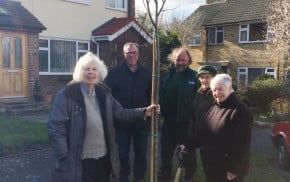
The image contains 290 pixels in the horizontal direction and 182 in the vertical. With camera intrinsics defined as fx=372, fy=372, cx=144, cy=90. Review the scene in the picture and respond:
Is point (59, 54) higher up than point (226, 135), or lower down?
higher up

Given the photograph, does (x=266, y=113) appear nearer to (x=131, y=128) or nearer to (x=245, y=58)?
(x=131, y=128)

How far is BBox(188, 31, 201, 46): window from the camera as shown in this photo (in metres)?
27.9

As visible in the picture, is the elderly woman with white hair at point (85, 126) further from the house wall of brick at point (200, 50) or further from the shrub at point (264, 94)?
the house wall of brick at point (200, 50)

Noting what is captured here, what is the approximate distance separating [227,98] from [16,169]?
381 centimetres

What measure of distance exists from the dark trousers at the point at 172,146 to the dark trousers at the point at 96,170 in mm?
1669

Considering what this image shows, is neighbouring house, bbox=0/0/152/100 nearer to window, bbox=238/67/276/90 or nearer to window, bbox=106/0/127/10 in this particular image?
window, bbox=106/0/127/10

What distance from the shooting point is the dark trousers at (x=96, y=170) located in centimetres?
346

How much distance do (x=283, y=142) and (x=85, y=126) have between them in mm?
4519

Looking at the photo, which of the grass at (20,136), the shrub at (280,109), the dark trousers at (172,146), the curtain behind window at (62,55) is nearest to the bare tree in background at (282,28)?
the shrub at (280,109)

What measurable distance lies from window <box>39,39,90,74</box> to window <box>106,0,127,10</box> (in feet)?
8.12

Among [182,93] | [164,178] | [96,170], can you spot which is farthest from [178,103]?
[96,170]

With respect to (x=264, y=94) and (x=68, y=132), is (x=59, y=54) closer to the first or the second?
(x=264, y=94)

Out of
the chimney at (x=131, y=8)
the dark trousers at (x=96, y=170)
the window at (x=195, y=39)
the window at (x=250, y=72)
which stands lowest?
the dark trousers at (x=96, y=170)

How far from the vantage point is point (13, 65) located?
12383mm
